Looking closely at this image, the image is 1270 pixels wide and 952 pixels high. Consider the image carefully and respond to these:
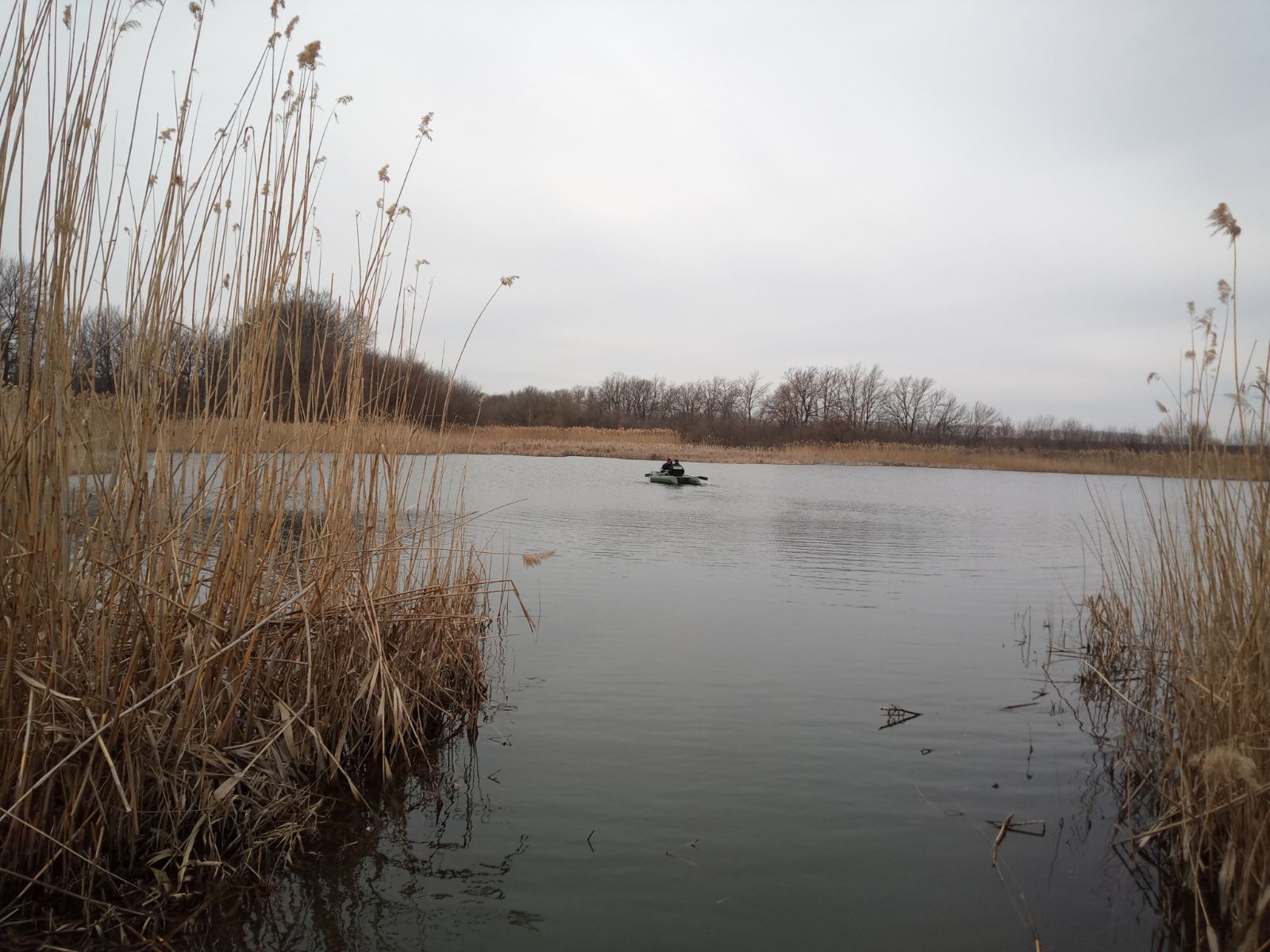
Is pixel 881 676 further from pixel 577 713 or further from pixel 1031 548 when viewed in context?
pixel 1031 548

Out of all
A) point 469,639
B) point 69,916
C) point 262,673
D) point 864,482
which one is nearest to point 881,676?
point 469,639

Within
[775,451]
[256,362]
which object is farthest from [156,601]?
[775,451]

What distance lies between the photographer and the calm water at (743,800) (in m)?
2.65

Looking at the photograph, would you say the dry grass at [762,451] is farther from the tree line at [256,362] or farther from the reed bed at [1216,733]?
the reed bed at [1216,733]

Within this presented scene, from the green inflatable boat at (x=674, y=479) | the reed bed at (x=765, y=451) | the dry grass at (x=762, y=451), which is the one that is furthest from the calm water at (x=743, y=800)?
the reed bed at (x=765, y=451)

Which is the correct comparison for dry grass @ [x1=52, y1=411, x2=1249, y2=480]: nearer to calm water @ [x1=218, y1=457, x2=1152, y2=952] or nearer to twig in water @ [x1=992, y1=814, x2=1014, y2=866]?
calm water @ [x1=218, y1=457, x2=1152, y2=952]

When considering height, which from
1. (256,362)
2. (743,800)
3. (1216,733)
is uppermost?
(256,362)

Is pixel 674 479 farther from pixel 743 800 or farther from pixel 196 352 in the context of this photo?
pixel 196 352

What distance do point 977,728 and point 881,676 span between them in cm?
101

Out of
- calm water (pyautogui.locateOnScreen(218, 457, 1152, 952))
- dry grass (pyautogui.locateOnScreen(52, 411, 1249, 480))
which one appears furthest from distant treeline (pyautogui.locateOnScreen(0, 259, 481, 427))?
dry grass (pyautogui.locateOnScreen(52, 411, 1249, 480))

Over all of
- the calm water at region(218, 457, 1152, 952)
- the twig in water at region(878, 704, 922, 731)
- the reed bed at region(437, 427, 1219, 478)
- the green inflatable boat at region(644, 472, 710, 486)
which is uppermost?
the reed bed at region(437, 427, 1219, 478)

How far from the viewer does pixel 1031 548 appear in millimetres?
12820

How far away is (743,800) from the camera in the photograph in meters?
3.58

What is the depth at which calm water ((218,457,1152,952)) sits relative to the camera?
2.65 metres
